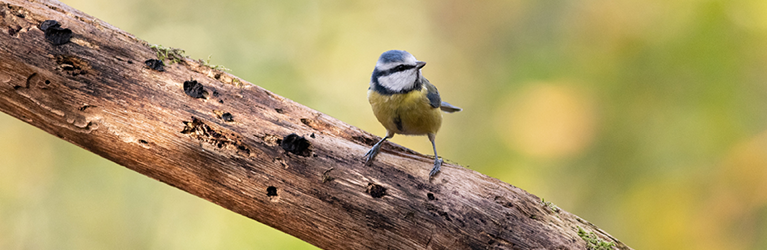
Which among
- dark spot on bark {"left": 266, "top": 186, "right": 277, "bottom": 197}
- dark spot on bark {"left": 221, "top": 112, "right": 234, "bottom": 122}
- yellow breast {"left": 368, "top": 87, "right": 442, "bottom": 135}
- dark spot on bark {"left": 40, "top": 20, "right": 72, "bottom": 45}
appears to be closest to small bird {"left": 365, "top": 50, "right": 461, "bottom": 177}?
yellow breast {"left": 368, "top": 87, "right": 442, "bottom": 135}

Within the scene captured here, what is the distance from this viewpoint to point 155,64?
1963 mm

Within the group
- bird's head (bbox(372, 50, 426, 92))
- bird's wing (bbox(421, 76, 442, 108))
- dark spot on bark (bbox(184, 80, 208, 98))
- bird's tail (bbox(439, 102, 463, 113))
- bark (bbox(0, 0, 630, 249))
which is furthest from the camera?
bird's tail (bbox(439, 102, 463, 113))

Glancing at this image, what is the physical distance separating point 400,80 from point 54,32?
1.48 metres

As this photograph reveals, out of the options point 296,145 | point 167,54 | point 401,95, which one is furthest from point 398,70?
point 167,54

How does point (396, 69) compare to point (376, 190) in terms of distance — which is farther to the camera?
point (396, 69)

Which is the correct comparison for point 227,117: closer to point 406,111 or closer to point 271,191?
point 271,191

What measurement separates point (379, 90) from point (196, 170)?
0.93 m

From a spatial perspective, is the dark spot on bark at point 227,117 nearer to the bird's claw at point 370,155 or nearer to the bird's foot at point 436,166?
the bird's claw at point 370,155

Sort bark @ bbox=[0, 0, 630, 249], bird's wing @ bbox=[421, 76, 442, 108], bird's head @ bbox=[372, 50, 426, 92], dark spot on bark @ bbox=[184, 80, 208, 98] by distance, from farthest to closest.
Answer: bird's wing @ bbox=[421, 76, 442, 108], bird's head @ bbox=[372, 50, 426, 92], dark spot on bark @ bbox=[184, 80, 208, 98], bark @ bbox=[0, 0, 630, 249]

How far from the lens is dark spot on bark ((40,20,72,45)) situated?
6.11 feet

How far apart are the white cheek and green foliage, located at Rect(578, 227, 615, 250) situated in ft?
3.32

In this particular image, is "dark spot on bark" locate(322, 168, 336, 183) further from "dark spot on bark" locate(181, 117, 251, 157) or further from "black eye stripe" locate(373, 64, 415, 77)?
"black eye stripe" locate(373, 64, 415, 77)

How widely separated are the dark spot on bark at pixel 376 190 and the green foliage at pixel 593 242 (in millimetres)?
865

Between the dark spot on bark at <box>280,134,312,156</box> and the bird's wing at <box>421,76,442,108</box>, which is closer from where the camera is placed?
the dark spot on bark at <box>280,134,312,156</box>
